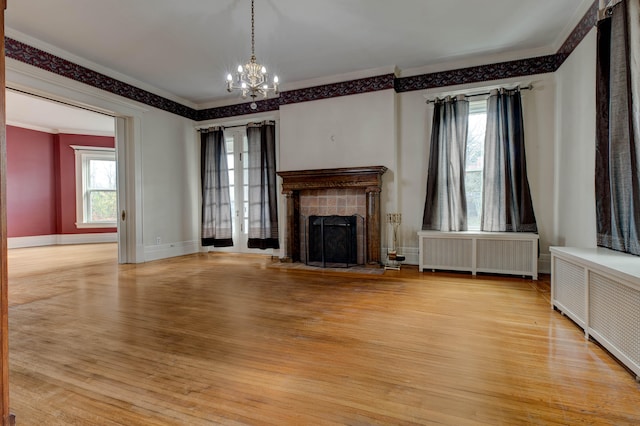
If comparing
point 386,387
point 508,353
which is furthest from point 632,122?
point 386,387

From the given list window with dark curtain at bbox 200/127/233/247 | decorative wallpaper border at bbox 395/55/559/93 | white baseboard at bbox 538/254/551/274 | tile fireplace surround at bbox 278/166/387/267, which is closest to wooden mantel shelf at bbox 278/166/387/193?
tile fireplace surround at bbox 278/166/387/267

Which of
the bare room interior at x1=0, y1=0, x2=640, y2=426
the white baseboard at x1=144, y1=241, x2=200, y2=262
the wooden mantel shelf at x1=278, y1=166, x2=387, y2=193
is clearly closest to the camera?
the bare room interior at x1=0, y1=0, x2=640, y2=426

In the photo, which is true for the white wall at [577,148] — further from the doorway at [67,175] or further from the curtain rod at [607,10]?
the doorway at [67,175]

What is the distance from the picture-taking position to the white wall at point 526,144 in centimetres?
448

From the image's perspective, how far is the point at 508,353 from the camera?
208cm

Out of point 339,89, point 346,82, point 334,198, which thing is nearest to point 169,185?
point 334,198

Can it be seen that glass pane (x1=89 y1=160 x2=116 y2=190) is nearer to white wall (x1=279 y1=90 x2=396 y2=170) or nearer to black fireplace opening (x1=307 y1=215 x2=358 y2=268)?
white wall (x1=279 y1=90 x2=396 y2=170)

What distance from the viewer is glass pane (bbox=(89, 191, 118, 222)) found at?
8.89 meters

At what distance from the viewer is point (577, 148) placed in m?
3.68

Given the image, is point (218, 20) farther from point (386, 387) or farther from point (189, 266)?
point (386, 387)

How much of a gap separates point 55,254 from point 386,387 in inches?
313

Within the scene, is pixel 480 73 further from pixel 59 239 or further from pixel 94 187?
pixel 59 239

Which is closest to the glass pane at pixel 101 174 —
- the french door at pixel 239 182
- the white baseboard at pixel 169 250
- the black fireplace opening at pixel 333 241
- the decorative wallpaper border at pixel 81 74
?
the decorative wallpaper border at pixel 81 74

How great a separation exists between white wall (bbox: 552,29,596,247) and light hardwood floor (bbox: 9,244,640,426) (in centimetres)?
91
